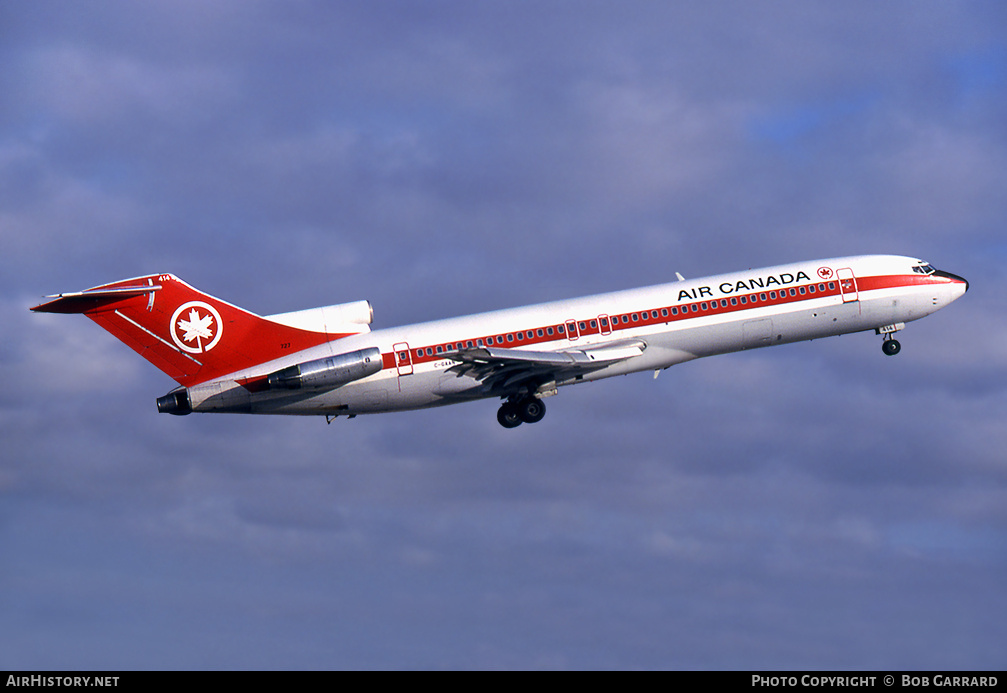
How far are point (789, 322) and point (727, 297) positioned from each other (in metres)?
2.96

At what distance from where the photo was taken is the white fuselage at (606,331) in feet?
153

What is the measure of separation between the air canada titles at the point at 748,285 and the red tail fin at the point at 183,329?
1688 cm

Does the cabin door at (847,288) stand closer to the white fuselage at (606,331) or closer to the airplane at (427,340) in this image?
the white fuselage at (606,331)

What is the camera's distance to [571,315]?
4731 cm

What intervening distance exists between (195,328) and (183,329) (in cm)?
48

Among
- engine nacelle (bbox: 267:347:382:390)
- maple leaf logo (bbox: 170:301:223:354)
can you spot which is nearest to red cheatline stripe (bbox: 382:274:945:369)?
engine nacelle (bbox: 267:347:382:390)

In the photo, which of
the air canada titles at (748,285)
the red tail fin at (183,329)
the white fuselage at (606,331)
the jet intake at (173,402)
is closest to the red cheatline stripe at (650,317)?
the white fuselage at (606,331)

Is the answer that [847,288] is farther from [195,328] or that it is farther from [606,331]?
[195,328]

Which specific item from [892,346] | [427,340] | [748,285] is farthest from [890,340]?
[427,340]

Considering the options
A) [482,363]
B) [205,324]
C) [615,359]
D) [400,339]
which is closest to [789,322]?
[615,359]

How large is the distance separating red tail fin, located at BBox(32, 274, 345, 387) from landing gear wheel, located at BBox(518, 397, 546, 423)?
993cm

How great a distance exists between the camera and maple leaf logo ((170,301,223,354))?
46625 mm
